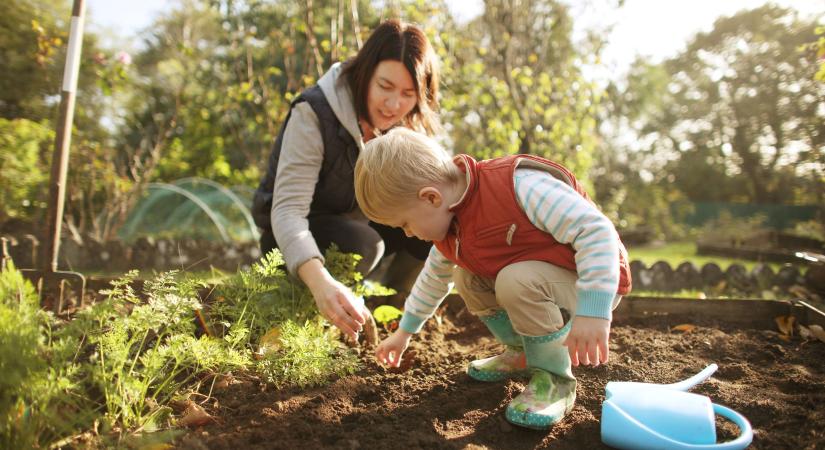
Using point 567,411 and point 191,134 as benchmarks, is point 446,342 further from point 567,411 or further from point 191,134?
point 191,134

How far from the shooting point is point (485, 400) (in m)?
1.77

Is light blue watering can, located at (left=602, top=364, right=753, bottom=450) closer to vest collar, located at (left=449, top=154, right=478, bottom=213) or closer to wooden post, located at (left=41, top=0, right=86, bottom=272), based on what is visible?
vest collar, located at (left=449, top=154, right=478, bottom=213)

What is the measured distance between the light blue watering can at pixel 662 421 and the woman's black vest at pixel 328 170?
1457mm

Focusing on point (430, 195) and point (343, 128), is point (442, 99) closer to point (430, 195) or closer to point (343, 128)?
point (343, 128)

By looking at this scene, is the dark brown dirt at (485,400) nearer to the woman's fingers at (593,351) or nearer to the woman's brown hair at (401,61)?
the woman's fingers at (593,351)

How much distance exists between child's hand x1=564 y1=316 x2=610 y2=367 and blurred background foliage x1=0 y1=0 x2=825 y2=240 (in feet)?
7.99

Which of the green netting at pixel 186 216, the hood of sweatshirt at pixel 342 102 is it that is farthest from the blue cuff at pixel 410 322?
the green netting at pixel 186 216

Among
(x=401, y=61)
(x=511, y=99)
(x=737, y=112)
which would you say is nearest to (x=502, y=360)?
(x=401, y=61)

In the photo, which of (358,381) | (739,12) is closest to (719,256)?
(358,381)

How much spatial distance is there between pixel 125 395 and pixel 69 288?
165 cm

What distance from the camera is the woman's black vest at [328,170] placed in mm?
2389

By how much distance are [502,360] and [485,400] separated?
0.22 metres

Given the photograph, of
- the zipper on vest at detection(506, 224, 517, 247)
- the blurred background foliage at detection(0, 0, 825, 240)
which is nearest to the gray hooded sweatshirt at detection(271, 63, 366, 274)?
the zipper on vest at detection(506, 224, 517, 247)

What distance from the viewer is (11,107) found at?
6715 mm
